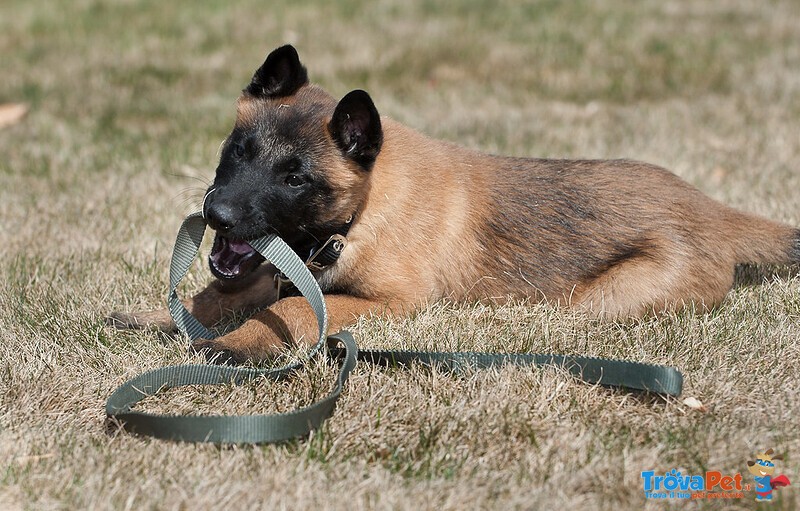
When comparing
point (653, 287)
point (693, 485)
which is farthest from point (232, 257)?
point (693, 485)

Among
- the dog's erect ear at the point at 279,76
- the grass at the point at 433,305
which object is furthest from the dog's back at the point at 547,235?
the dog's erect ear at the point at 279,76

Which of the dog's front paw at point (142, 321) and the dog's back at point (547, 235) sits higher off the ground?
the dog's back at point (547, 235)

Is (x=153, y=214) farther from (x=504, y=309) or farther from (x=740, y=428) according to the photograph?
(x=740, y=428)

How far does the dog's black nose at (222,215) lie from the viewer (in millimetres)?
3602

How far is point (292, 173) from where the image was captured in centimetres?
382

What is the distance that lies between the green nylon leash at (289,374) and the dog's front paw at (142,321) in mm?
311

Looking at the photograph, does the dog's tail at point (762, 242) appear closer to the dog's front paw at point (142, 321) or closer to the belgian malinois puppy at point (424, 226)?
the belgian malinois puppy at point (424, 226)

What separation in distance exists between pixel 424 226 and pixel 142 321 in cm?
143

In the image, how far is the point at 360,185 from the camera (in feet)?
13.0

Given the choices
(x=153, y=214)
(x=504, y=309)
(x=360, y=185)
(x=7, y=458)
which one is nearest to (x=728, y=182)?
(x=504, y=309)

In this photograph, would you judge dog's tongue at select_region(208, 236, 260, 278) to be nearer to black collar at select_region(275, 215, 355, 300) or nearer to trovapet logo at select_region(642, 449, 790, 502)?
black collar at select_region(275, 215, 355, 300)

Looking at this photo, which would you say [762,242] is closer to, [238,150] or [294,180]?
[294,180]

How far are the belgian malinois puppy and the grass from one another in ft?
0.56

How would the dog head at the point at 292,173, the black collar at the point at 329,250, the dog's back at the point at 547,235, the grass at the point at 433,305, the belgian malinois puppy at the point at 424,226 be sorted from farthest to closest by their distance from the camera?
the dog's back at the point at 547,235 → the black collar at the point at 329,250 → the belgian malinois puppy at the point at 424,226 → the dog head at the point at 292,173 → the grass at the point at 433,305
